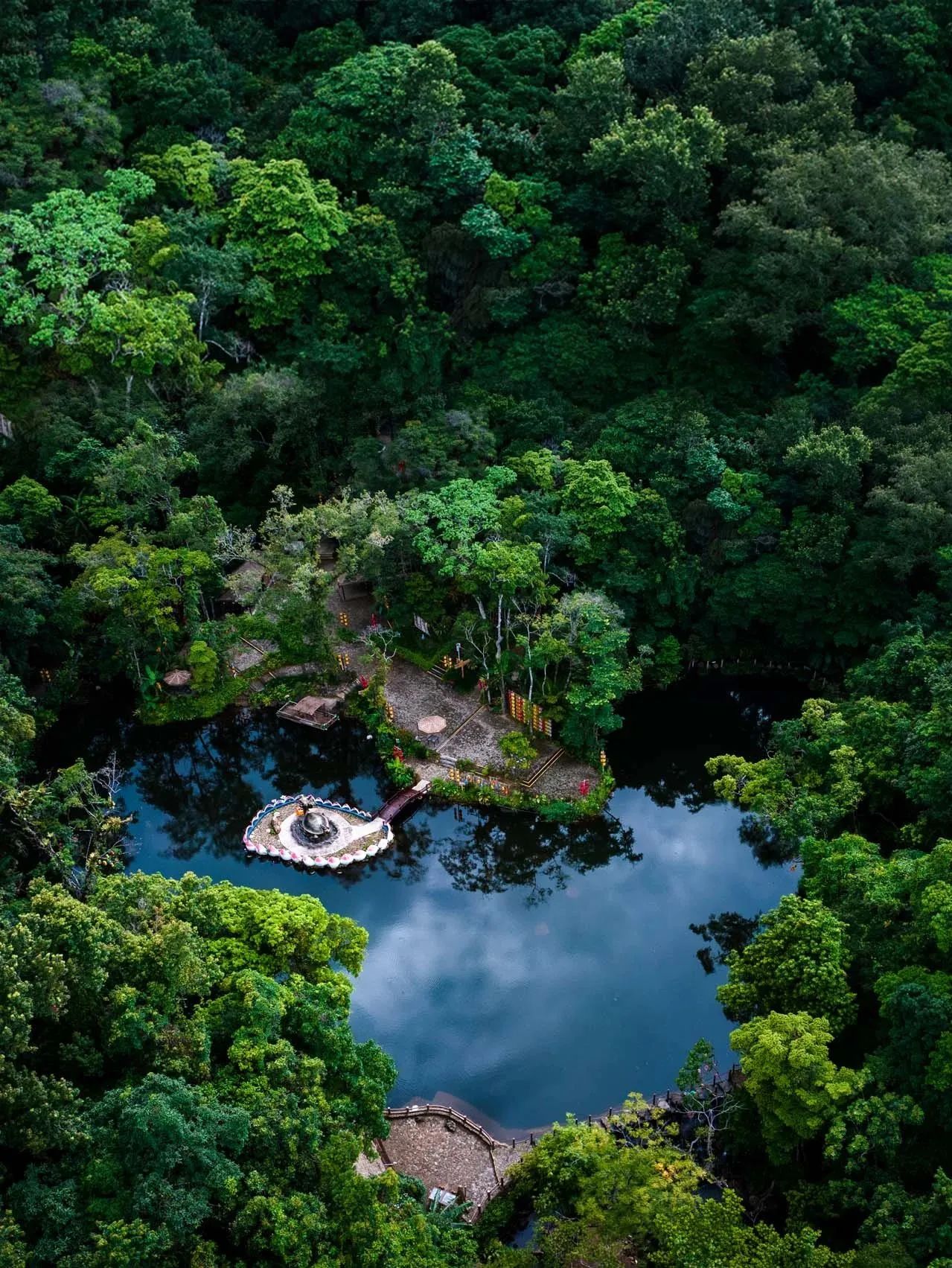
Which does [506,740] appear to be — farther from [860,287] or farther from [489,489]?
[860,287]

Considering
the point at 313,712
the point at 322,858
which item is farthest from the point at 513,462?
the point at 322,858

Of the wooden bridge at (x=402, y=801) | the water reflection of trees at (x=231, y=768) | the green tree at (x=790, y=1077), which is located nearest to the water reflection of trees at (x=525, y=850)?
the wooden bridge at (x=402, y=801)

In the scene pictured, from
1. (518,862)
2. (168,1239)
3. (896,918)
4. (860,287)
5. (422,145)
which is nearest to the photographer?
(168,1239)

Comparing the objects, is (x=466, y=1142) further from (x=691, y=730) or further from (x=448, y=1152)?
(x=691, y=730)

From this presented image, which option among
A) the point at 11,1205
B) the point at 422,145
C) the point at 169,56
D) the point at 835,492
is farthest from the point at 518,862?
the point at 169,56

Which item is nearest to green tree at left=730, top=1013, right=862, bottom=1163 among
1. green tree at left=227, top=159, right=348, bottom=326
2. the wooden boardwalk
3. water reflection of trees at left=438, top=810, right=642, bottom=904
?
the wooden boardwalk

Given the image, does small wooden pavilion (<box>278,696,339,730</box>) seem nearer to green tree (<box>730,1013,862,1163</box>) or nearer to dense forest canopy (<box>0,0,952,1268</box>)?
dense forest canopy (<box>0,0,952,1268</box>)
